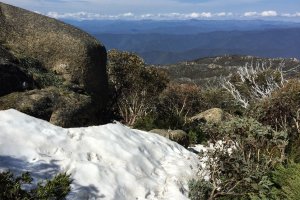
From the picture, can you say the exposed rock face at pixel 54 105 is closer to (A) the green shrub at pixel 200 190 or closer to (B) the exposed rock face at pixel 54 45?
(B) the exposed rock face at pixel 54 45

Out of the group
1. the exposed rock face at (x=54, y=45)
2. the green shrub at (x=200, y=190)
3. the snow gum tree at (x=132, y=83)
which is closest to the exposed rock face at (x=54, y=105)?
the exposed rock face at (x=54, y=45)

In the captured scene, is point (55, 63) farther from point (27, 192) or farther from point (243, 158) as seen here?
point (27, 192)

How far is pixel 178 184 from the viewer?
9.81 meters

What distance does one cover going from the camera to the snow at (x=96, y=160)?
8.41m

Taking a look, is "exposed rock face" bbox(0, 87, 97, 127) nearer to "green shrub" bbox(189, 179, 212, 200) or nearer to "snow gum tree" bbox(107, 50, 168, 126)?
"green shrub" bbox(189, 179, 212, 200)

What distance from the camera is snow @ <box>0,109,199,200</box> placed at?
331 inches

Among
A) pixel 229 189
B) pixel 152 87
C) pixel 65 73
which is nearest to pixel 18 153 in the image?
pixel 229 189

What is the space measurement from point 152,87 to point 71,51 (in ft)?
24.0

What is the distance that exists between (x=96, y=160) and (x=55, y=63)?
19.5 feet

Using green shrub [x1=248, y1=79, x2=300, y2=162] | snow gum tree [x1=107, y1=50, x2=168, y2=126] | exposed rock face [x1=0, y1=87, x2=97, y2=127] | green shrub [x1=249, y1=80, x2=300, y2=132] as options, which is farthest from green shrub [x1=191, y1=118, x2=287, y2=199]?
snow gum tree [x1=107, y1=50, x2=168, y2=126]

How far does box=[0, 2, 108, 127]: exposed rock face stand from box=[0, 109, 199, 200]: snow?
7.75 feet

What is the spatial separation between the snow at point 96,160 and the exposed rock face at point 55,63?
2.36 meters

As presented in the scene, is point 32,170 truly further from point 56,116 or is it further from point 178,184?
point 56,116

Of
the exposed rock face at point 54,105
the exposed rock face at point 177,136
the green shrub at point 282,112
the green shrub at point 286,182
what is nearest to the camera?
the green shrub at point 286,182
